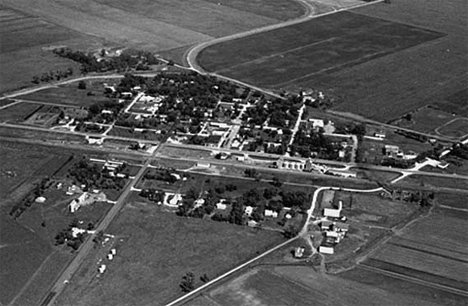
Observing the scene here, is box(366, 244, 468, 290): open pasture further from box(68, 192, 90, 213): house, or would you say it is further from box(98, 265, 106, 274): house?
box(68, 192, 90, 213): house

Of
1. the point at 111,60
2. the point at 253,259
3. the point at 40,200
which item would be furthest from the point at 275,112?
the point at 40,200

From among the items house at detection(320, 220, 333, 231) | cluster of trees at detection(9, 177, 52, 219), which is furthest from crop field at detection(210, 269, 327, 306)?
cluster of trees at detection(9, 177, 52, 219)

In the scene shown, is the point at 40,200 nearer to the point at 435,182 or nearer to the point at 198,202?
the point at 198,202

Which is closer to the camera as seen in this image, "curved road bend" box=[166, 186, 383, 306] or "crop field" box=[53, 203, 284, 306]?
"curved road bend" box=[166, 186, 383, 306]

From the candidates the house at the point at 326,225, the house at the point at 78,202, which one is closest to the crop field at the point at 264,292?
the house at the point at 326,225

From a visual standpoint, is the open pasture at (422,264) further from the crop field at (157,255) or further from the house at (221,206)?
the house at (221,206)

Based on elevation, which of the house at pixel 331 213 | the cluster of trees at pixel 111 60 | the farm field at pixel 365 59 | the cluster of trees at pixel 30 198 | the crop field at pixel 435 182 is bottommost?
the cluster of trees at pixel 30 198
